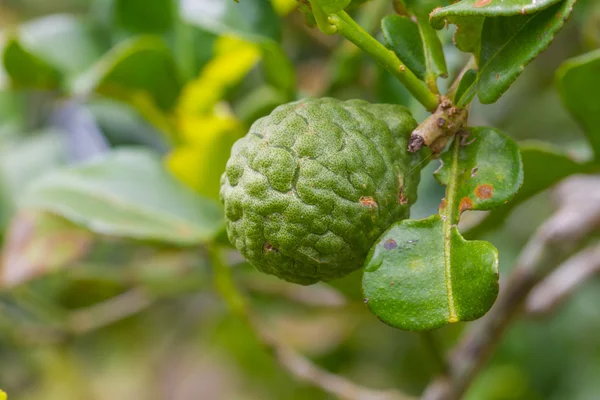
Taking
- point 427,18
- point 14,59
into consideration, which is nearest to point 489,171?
point 427,18

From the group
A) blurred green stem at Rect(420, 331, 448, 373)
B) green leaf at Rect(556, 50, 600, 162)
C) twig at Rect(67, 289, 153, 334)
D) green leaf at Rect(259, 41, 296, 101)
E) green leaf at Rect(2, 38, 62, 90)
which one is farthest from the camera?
twig at Rect(67, 289, 153, 334)

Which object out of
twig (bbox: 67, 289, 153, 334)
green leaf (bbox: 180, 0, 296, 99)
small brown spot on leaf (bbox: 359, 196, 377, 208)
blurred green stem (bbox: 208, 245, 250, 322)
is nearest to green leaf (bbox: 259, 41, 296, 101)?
green leaf (bbox: 180, 0, 296, 99)

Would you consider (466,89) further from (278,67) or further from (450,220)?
(278,67)

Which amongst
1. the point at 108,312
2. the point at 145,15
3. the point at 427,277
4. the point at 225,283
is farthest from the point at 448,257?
the point at 108,312

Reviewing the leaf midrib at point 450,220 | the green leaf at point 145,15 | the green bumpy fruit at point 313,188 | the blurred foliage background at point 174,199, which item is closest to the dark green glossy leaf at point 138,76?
the blurred foliage background at point 174,199

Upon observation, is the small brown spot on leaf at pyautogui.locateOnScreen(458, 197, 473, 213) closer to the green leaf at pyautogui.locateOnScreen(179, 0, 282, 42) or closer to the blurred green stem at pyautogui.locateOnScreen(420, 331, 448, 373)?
the blurred green stem at pyautogui.locateOnScreen(420, 331, 448, 373)
